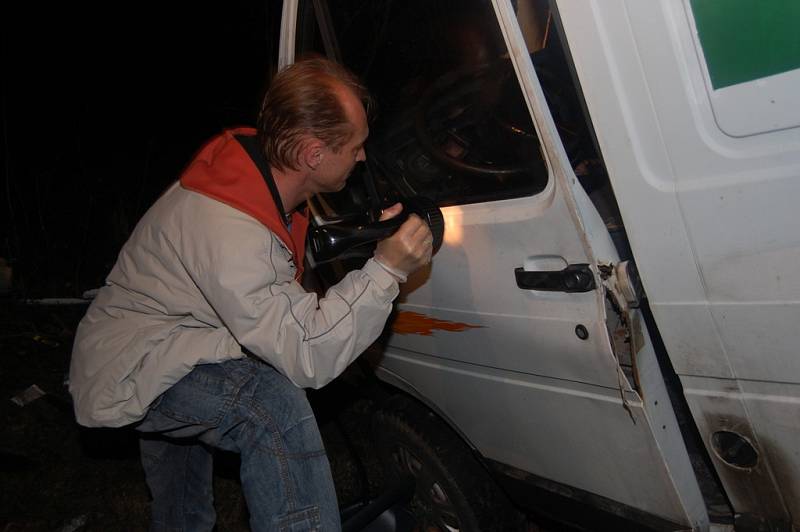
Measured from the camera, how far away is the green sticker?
1.08 m

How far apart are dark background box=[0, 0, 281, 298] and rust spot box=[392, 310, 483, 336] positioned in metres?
6.38

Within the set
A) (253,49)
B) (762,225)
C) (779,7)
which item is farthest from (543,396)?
(253,49)

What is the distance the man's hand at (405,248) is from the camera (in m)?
1.57

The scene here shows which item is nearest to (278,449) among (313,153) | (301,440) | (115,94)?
(301,440)

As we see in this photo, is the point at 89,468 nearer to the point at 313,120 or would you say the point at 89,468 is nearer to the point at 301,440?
the point at 301,440

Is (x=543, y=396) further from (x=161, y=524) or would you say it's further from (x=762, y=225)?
(x=161, y=524)

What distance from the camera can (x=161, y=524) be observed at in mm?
2168

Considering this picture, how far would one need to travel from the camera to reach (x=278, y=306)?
4.86 ft

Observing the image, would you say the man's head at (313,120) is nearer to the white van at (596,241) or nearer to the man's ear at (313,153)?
the man's ear at (313,153)

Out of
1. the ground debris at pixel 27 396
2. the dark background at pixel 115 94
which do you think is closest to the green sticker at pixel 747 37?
the ground debris at pixel 27 396

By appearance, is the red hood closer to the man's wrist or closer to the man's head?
the man's head

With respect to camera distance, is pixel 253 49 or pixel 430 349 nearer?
pixel 430 349

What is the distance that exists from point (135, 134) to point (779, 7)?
31.0ft

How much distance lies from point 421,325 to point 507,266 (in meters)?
0.50
